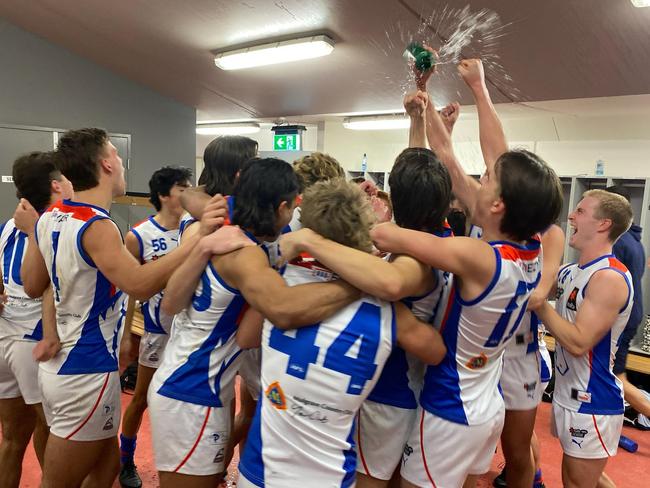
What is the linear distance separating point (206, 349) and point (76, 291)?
24.6 inches

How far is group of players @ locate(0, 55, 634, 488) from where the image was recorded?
1.20m

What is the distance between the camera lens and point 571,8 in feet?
9.73

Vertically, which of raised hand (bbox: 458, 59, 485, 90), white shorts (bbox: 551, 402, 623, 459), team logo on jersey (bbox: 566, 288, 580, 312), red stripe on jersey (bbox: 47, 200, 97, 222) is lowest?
white shorts (bbox: 551, 402, 623, 459)

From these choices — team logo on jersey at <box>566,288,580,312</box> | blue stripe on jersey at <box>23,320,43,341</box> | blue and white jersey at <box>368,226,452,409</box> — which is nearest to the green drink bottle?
blue and white jersey at <box>368,226,452,409</box>

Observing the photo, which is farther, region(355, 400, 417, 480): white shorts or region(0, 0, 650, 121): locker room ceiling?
region(0, 0, 650, 121): locker room ceiling

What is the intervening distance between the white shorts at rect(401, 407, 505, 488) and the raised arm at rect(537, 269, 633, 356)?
0.56 meters

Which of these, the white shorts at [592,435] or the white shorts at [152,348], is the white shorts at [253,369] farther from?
the white shorts at [592,435]

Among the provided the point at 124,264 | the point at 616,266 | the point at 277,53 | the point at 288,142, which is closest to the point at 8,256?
the point at 124,264

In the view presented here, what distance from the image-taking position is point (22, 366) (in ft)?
6.43

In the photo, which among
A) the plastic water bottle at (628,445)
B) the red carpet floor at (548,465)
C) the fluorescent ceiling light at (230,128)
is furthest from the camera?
the fluorescent ceiling light at (230,128)

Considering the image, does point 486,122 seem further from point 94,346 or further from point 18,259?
point 18,259

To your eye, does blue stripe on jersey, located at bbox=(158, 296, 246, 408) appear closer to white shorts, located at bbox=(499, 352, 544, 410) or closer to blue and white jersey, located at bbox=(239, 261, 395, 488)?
blue and white jersey, located at bbox=(239, 261, 395, 488)

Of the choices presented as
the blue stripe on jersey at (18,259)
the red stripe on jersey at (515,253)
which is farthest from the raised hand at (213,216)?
the blue stripe on jersey at (18,259)

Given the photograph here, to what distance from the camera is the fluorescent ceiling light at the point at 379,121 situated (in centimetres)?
670
